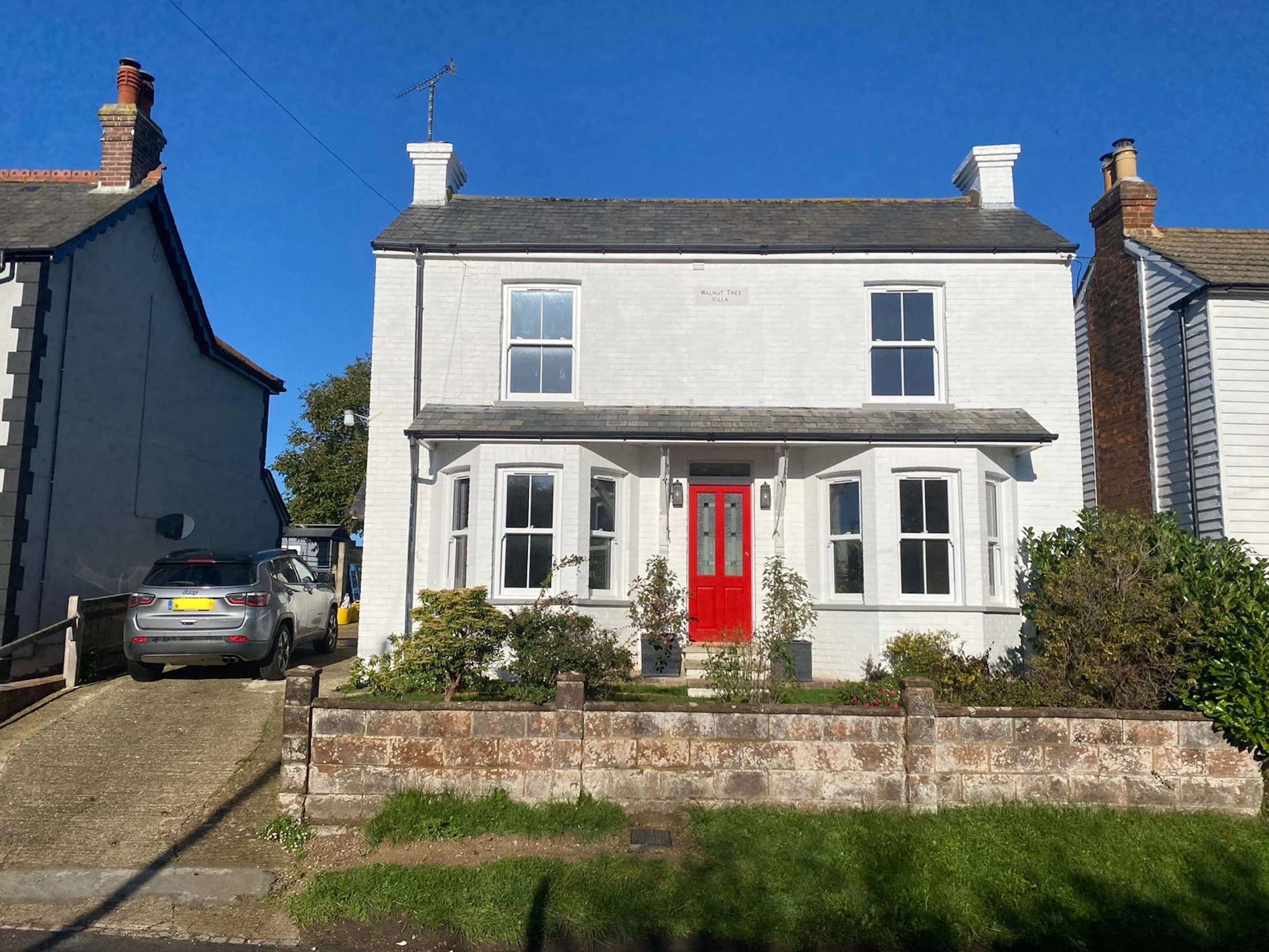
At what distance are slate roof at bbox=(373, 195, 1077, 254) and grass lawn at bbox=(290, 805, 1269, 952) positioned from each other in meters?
8.57

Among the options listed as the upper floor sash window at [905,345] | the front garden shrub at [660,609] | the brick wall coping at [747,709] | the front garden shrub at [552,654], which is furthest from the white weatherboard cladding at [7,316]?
the upper floor sash window at [905,345]

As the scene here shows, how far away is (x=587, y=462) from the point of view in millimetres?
11430

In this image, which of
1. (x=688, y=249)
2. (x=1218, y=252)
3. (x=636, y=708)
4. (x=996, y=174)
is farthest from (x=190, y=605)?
(x=1218, y=252)

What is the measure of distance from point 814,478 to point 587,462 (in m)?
3.37

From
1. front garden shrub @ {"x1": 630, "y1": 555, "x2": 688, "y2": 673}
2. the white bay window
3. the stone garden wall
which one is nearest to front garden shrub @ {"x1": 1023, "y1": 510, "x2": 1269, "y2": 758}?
the stone garden wall

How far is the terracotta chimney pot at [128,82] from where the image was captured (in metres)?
14.7

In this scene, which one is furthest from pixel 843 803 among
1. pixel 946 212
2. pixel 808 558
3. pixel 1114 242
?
pixel 1114 242

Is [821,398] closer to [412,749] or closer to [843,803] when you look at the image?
[843,803]

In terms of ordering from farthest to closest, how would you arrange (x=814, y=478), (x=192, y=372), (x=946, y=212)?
(x=192, y=372)
(x=946, y=212)
(x=814, y=478)

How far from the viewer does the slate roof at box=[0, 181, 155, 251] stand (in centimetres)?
1183

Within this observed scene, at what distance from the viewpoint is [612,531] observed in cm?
1182

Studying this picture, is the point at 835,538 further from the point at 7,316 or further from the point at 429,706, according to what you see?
the point at 7,316

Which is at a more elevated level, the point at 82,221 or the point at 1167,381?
the point at 82,221

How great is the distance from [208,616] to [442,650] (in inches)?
167
